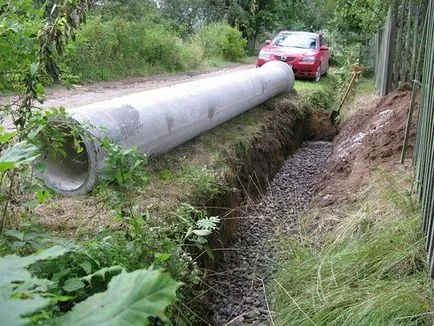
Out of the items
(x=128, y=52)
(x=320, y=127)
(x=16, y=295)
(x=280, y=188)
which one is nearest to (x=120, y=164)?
(x=16, y=295)

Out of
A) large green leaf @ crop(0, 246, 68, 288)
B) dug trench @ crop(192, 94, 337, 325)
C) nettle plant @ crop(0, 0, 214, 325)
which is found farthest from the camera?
dug trench @ crop(192, 94, 337, 325)

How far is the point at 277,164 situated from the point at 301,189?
1.01 metres

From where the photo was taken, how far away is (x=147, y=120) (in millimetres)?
4668

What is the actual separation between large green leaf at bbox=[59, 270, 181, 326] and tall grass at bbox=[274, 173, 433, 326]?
2.39m

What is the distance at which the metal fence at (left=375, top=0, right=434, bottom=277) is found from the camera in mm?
3812

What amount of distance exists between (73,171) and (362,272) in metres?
2.49

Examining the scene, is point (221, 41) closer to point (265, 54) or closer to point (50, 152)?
point (265, 54)

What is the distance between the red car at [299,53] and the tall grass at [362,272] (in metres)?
8.14

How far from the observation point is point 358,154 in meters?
6.63

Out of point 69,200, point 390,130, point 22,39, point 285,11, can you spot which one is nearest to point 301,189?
point 390,130

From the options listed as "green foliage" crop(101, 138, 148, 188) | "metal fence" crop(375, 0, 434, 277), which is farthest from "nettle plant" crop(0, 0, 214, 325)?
"metal fence" crop(375, 0, 434, 277)

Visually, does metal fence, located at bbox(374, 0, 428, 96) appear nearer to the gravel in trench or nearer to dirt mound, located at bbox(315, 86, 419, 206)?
dirt mound, located at bbox(315, 86, 419, 206)

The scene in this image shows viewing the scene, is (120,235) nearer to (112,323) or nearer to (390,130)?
(112,323)

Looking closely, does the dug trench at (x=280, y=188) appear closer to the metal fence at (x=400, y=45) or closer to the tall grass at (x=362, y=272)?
the tall grass at (x=362, y=272)
